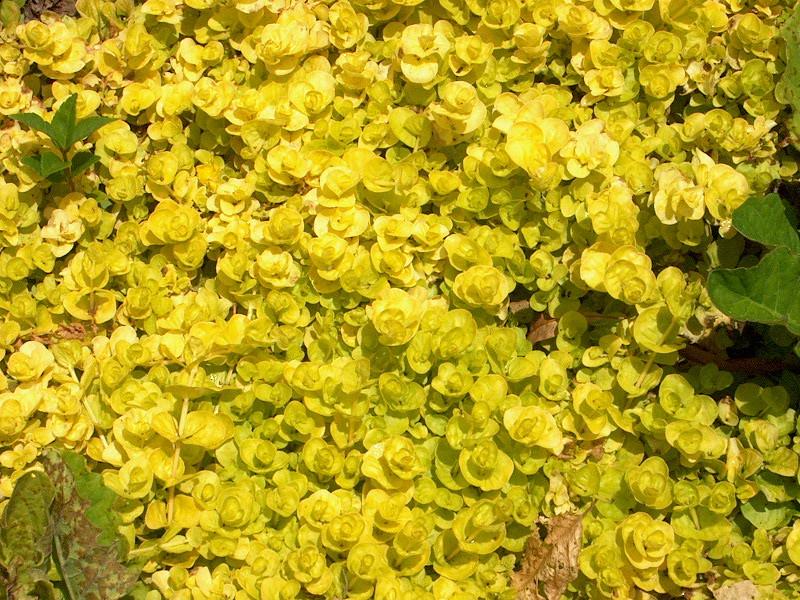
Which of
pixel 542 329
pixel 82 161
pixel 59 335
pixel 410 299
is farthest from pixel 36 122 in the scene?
pixel 542 329

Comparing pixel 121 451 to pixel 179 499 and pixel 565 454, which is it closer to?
pixel 179 499

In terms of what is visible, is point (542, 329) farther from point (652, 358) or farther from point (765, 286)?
point (765, 286)

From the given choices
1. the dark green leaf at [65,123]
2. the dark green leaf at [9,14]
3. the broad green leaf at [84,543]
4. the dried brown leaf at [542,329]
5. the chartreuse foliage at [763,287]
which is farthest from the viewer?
the dark green leaf at [9,14]

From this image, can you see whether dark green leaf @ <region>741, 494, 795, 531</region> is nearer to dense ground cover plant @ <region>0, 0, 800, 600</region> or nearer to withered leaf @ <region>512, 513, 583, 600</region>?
dense ground cover plant @ <region>0, 0, 800, 600</region>

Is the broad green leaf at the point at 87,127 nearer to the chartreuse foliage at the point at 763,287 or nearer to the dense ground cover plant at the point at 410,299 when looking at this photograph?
the dense ground cover plant at the point at 410,299

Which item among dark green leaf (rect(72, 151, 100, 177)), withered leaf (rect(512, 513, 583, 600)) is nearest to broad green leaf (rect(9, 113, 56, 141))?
dark green leaf (rect(72, 151, 100, 177))

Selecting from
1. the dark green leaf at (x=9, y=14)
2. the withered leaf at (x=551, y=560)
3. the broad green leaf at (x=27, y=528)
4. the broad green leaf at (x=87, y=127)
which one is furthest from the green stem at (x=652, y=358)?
the dark green leaf at (x=9, y=14)
